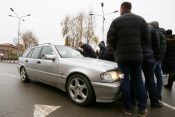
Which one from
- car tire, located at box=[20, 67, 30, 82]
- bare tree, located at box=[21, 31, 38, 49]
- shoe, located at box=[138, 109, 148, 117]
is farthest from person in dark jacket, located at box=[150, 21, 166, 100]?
bare tree, located at box=[21, 31, 38, 49]

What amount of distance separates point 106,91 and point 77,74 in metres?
0.88

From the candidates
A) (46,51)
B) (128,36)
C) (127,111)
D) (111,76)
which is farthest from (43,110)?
(46,51)

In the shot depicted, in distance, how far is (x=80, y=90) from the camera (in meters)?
5.00

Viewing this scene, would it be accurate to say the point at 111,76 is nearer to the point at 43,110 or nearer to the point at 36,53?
the point at 43,110

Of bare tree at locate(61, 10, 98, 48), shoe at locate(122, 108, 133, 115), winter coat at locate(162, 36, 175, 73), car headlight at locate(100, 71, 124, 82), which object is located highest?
bare tree at locate(61, 10, 98, 48)

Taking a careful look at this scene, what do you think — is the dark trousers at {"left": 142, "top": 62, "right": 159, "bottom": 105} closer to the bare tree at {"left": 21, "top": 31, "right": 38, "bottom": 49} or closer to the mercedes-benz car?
the mercedes-benz car

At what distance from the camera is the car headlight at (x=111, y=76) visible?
4598 mm

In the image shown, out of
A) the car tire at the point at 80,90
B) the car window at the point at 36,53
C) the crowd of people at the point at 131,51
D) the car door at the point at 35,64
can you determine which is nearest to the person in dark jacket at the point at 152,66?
the crowd of people at the point at 131,51

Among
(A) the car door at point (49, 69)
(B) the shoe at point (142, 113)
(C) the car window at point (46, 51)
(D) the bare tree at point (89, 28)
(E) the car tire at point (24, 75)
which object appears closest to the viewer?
(B) the shoe at point (142, 113)

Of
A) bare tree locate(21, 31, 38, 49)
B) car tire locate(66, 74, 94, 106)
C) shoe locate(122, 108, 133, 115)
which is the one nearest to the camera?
shoe locate(122, 108, 133, 115)

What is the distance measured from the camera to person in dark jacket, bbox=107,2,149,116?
436 cm

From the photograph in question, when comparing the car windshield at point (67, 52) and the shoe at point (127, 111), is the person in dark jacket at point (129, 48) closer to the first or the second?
the shoe at point (127, 111)

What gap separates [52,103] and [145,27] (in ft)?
8.70

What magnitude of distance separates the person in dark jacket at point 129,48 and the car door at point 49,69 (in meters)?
1.86
